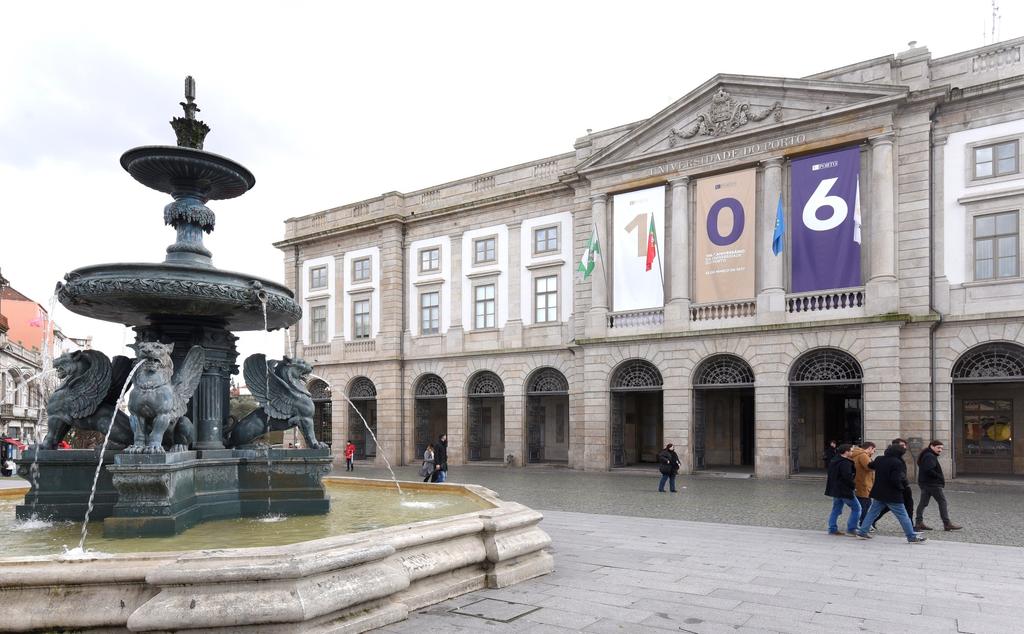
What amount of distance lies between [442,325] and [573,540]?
23.5 meters

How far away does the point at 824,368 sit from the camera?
23.5m

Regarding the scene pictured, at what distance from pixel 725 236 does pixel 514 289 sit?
374 inches

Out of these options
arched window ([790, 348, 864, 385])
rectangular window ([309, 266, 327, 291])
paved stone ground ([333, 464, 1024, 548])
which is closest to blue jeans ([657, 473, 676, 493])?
paved stone ground ([333, 464, 1024, 548])

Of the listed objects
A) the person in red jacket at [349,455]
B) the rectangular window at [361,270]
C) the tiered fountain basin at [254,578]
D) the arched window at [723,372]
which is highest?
the rectangular window at [361,270]

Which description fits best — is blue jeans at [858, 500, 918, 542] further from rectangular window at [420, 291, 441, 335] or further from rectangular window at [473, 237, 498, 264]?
rectangular window at [420, 291, 441, 335]

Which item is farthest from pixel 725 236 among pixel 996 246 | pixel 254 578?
pixel 254 578

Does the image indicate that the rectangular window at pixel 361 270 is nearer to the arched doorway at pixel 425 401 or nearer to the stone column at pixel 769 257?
the arched doorway at pixel 425 401

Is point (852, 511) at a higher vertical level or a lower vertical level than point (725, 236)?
lower

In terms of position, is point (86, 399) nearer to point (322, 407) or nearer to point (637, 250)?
point (637, 250)

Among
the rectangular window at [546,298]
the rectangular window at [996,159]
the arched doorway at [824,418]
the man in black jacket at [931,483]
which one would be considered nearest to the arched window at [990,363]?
the rectangular window at [996,159]

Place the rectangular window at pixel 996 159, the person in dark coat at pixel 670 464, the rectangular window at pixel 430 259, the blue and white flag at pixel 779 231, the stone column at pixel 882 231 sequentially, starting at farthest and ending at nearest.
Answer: the rectangular window at pixel 430 259 → the blue and white flag at pixel 779 231 → the stone column at pixel 882 231 → the rectangular window at pixel 996 159 → the person in dark coat at pixel 670 464

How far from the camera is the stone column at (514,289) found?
31062mm

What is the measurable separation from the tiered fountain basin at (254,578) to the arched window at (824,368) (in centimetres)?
1886

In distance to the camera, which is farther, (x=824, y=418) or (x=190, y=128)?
(x=824, y=418)
